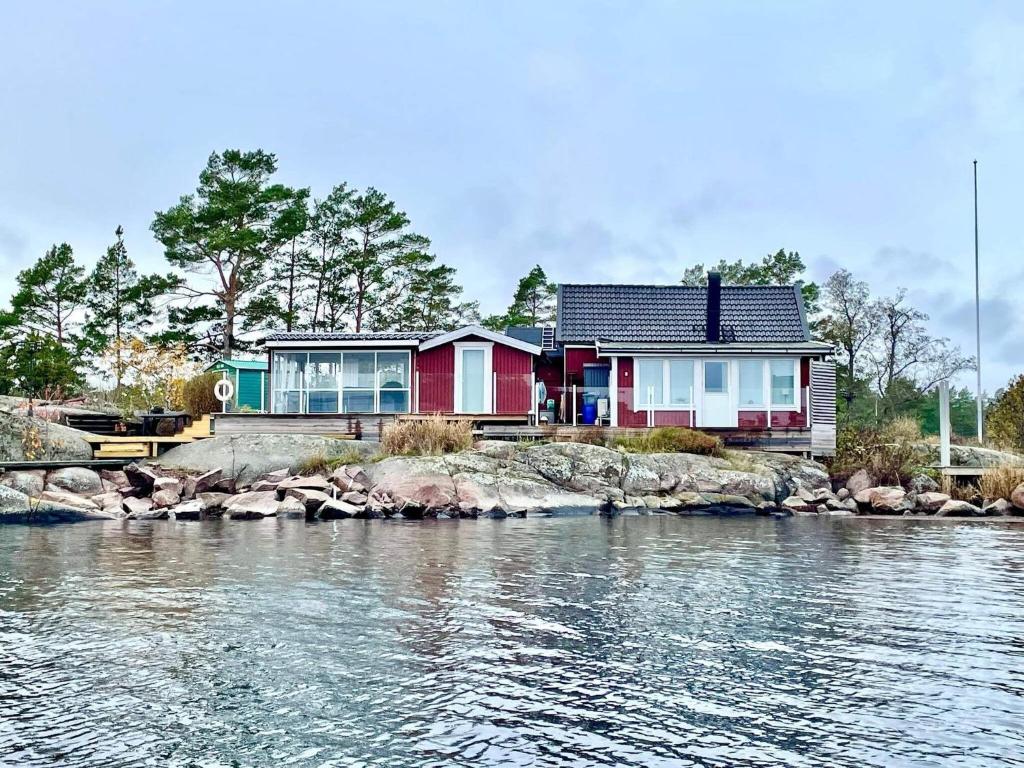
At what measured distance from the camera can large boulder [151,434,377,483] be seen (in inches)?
1054

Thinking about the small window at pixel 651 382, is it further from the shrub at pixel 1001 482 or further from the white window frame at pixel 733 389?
→ the shrub at pixel 1001 482

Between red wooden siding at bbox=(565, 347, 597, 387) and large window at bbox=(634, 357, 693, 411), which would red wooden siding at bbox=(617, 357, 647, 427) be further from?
red wooden siding at bbox=(565, 347, 597, 387)

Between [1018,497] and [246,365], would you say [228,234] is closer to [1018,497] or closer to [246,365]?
[246,365]

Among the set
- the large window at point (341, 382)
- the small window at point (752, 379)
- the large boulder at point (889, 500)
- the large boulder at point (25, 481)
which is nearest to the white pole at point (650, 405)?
the small window at point (752, 379)

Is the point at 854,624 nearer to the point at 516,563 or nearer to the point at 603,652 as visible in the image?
the point at 603,652

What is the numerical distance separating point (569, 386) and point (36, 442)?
17.0m

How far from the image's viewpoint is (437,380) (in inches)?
1259

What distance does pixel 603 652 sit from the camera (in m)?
8.91

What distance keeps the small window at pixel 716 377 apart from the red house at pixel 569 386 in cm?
3

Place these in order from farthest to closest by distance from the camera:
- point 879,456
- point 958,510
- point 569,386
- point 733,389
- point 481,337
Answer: point 569,386
point 481,337
point 733,389
point 879,456
point 958,510

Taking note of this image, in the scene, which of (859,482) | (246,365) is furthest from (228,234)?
(859,482)

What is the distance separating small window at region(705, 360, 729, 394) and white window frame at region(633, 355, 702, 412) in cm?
41

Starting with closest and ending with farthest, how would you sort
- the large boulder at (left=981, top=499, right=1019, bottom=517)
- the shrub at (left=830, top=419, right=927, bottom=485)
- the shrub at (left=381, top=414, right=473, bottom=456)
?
the large boulder at (left=981, top=499, right=1019, bottom=517)
the shrub at (left=381, top=414, right=473, bottom=456)
the shrub at (left=830, top=419, right=927, bottom=485)

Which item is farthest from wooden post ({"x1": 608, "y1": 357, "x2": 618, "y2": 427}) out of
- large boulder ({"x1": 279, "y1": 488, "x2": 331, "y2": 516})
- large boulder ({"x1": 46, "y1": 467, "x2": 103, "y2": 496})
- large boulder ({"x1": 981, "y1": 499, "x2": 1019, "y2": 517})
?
large boulder ({"x1": 46, "y1": 467, "x2": 103, "y2": 496})
